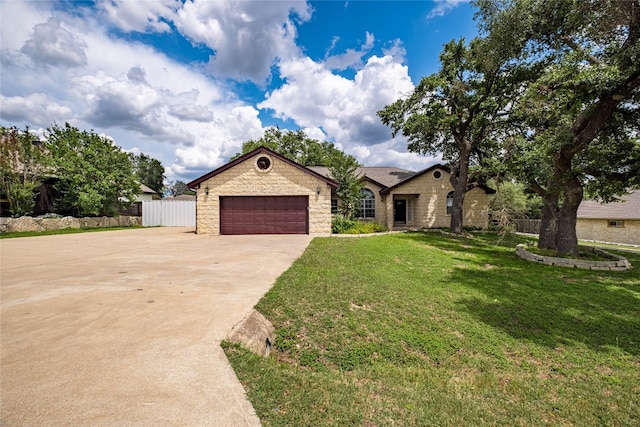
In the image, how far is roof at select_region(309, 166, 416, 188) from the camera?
21.6 meters

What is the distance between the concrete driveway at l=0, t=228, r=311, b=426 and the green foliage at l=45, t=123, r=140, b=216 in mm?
18216

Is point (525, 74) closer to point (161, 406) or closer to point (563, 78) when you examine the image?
point (563, 78)

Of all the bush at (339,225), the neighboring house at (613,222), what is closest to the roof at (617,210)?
the neighboring house at (613,222)

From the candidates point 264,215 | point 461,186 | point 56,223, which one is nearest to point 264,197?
point 264,215

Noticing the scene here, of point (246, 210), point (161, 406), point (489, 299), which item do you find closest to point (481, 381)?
point (489, 299)

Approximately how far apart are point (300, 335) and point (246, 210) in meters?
12.7

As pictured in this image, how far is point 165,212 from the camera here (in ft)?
82.5

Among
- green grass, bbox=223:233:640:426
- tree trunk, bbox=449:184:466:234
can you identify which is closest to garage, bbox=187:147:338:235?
tree trunk, bbox=449:184:466:234

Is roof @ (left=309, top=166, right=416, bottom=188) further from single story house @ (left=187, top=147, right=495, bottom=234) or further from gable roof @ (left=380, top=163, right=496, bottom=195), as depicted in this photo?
single story house @ (left=187, top=147, right=495, bottom=234)

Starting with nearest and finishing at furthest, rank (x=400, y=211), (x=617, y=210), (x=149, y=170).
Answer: (x=400, y=211) → (x=617, y=210) → (x=149, y=170)

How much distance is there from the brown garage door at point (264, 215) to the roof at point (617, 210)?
2529 cm

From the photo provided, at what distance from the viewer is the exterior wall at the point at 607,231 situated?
22125 mm

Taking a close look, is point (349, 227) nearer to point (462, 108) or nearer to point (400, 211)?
point (400, 211)

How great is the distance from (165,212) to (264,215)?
14.1m
